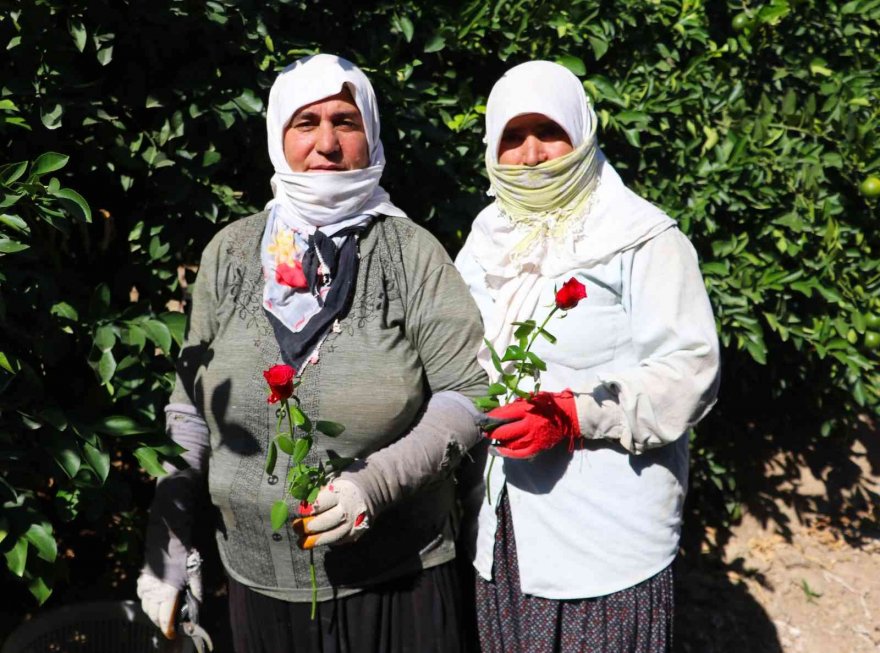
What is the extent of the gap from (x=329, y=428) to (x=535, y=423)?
1.44ft

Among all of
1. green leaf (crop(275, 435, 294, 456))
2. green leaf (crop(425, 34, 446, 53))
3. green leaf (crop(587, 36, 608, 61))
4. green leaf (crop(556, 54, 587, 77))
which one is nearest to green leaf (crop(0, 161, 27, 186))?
green leaf (crop(275, 435, 294, 456))

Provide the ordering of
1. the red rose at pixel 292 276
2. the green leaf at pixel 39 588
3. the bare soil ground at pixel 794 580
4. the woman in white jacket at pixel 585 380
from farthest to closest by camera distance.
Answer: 1. the bare soil ground at pixel 794 580
2. the green leaf at pixel 39 588
3. the red rose at pixel 292 276
4. the woman in white jacket at pixel 585 380

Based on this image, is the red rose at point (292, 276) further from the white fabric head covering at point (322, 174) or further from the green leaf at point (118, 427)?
the green leaf at point (118, 427)

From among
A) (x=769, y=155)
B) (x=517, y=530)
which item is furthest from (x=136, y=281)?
(x=769, y=155)

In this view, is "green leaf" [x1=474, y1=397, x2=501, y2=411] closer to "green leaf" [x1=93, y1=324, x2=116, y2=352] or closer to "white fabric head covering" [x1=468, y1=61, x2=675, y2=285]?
"white fabric head covering" [x1=468, y1=61, x2=675, y2=285]

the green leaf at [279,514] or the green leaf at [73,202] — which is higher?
the green leaf at [73,202]

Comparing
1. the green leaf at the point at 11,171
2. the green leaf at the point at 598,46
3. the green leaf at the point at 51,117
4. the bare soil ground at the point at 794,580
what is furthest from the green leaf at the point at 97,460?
the bare soil ground at the point at 794,580

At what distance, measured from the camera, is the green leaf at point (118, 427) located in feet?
8.04

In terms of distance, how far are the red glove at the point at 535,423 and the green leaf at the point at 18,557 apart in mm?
1097

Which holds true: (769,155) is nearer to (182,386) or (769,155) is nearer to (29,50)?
(182,386)

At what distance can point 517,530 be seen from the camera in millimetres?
2424

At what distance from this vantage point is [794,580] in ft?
13.3

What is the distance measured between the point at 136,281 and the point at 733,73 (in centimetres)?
218

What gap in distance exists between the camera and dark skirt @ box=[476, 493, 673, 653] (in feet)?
7.75
